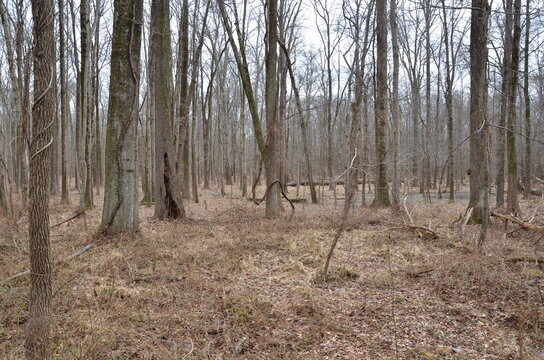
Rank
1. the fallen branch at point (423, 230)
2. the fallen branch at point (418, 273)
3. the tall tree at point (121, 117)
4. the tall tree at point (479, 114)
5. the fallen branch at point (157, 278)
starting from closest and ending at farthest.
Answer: the fallen branch at point (157, 278) < the fallen branch at point (418, 273) < the tall tree at point (479, 114) < the tall tree at point (121, 117) < the fallen branch at point (423, 230)

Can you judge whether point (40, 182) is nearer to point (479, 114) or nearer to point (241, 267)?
point (241, 267)

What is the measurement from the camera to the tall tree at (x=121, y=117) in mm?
6098

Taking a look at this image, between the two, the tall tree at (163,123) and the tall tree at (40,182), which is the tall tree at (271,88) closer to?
the tall tree at (163,123)

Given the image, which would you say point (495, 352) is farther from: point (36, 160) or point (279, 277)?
point (36, 160)

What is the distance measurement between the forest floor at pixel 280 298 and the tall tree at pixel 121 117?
0.62 metres

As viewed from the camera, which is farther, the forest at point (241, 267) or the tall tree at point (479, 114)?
the tall tree at point (479, 114)

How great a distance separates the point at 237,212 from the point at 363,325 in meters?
6.72

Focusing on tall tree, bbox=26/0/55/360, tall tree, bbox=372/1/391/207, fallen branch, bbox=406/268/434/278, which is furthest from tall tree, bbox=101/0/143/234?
tall tree, bbox=372/1/391/207

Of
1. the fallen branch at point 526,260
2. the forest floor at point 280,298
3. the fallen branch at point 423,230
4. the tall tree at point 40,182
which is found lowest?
the forest floor at point 280,298

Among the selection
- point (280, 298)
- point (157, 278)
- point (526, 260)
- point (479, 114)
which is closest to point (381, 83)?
point (479, 114)

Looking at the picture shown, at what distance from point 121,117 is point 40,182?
4.02 metres

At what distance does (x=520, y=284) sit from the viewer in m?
4.26

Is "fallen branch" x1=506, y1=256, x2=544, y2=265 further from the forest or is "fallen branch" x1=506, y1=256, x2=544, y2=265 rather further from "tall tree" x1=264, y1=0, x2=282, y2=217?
"tall tree" x1=264, y1=0, x2=282, y2=217

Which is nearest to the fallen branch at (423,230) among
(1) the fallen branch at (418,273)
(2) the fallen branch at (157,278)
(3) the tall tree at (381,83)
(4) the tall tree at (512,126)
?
(1) the fallen branch at (418,273)
